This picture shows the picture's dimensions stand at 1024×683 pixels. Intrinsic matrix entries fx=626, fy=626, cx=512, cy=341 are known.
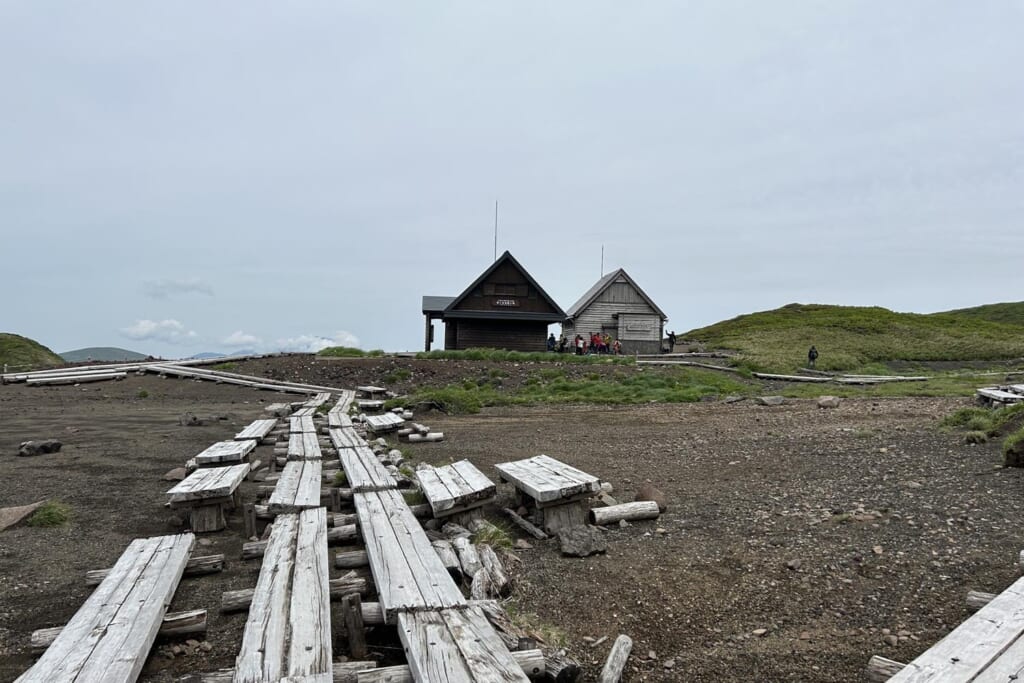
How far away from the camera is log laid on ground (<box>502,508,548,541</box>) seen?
6.12 m

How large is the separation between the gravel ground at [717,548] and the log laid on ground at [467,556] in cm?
38

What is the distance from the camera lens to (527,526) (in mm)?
6348

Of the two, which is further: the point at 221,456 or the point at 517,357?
the point at 517,357

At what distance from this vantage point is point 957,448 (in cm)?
904

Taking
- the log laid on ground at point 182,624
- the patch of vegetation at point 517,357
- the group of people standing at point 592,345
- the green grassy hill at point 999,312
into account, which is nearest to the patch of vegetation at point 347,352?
the patch of vegetation at point 517,357

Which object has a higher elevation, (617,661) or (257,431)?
(257,431)

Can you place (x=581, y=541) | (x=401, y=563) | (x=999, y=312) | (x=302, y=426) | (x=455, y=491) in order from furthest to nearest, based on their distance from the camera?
(x=999, y=312)
(x=302, y=426)
(x=455, y=491)
(x=581, y=541)
(x=401, y=563)

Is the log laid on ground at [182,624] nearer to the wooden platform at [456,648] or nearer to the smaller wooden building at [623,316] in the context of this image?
the wooden platform at [456,648]

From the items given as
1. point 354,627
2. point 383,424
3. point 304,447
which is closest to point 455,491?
point 354,627

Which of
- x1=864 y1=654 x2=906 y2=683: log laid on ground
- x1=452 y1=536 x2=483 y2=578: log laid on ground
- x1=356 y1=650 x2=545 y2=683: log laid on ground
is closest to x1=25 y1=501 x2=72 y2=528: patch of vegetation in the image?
x1=452 y1=536 x2=483 y2=578: log laid on ground

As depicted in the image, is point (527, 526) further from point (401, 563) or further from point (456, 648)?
point (456, 648)

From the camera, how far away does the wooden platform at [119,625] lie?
2.96 meters

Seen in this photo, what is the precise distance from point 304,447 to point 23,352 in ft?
120

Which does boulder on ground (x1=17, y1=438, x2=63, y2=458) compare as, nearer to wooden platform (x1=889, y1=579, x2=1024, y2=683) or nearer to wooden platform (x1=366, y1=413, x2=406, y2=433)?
wooden platform (x1=366, y1=413, x2=406, y2=433)
